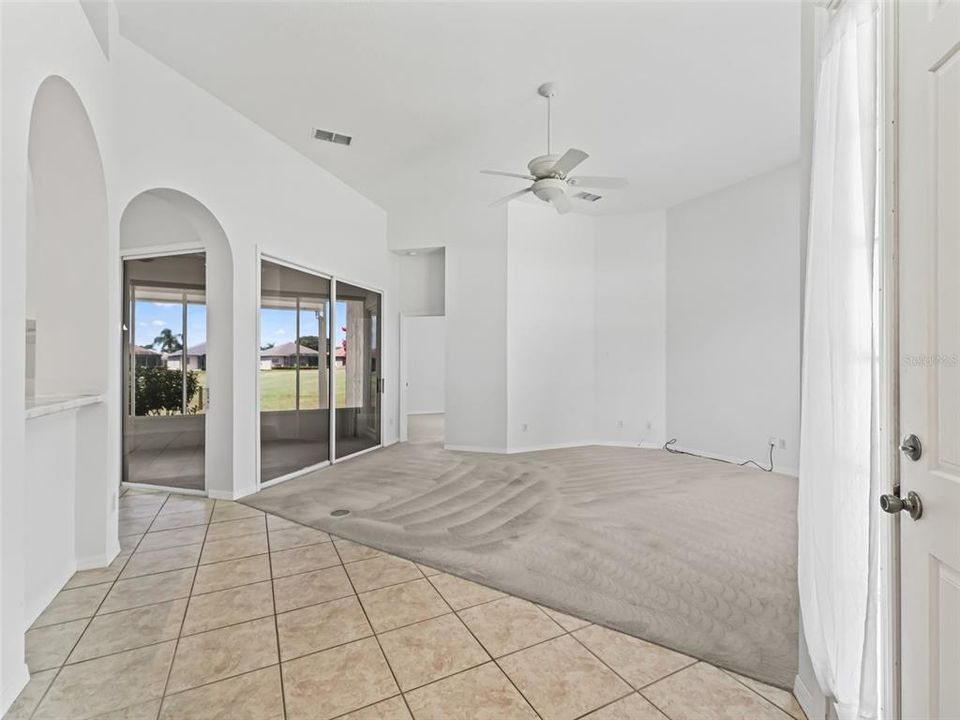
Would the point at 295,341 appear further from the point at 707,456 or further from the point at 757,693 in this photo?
the point at 707,456

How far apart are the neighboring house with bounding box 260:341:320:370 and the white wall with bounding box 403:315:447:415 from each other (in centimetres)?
560

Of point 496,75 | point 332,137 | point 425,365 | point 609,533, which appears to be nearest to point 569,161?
point 496,75

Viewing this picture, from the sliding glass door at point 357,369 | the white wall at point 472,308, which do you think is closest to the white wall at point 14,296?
the sliding glass door at point 357,369

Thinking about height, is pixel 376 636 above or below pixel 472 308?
below

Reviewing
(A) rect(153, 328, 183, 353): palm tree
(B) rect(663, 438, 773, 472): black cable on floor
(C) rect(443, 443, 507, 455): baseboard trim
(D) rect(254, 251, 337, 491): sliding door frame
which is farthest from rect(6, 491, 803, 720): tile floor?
(B) rect(663, 438, 773, 472): black cable on floor

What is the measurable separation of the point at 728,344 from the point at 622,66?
383 centimetres

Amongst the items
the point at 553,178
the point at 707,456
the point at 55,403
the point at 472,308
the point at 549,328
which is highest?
the point at 553,178

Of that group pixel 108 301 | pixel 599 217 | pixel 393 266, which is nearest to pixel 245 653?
pixel 108 301

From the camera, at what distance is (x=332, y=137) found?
4.42m

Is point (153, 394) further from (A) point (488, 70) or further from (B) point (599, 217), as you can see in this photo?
(B) point (599, 217)

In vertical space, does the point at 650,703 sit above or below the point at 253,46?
below

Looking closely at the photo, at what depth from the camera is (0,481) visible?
1533 millimetres

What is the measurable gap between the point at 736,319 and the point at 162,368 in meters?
6.53

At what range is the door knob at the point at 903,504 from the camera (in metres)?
1.09
